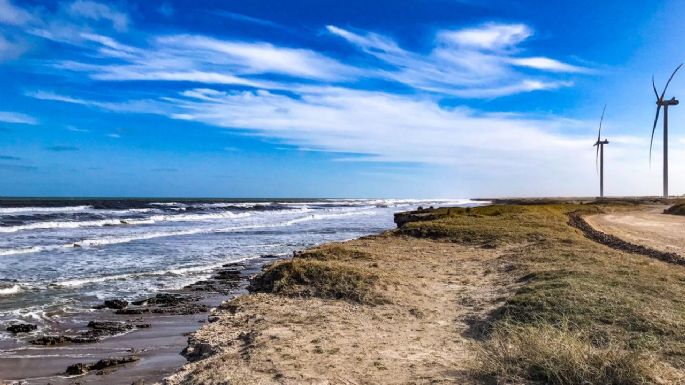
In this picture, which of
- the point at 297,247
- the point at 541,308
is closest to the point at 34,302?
the point at 541,308

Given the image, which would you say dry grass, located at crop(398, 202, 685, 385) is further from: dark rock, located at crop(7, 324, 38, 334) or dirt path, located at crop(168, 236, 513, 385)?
dark rock, located at crop(7, 324, 38, 334)

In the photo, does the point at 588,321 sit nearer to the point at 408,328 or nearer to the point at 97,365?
the point at 408,328

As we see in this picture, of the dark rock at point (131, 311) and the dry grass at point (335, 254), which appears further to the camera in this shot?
the dry grass at point (335, 254)

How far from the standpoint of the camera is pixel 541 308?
9.48m

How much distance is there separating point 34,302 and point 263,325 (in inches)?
277

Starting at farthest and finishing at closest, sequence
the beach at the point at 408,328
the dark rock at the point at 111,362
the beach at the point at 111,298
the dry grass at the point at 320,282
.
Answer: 1. the dry grass at the point at 320,282
2. the beach at the point at 111,298
3. the dark rock at the point at 111,362
4. the beach at the point at 408,328

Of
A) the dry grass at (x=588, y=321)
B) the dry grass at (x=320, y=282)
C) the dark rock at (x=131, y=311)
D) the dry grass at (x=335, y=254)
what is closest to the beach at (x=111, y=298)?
the dark rock at (x=131, y=311)

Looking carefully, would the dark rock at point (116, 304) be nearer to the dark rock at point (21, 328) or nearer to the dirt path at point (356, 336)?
the dark rock at point (21, 328)

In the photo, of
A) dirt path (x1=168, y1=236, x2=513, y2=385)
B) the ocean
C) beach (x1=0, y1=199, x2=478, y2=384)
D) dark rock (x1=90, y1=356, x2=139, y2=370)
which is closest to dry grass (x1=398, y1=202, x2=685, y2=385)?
dirt path (x1=168, y1=236, x2=513, y2=385)

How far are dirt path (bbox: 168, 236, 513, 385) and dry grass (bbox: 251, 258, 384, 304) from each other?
1.27 ft

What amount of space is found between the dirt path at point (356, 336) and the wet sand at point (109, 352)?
597 mm

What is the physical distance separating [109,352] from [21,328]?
2.68m

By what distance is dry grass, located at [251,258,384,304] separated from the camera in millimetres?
12023

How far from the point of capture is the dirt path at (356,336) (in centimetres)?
702
